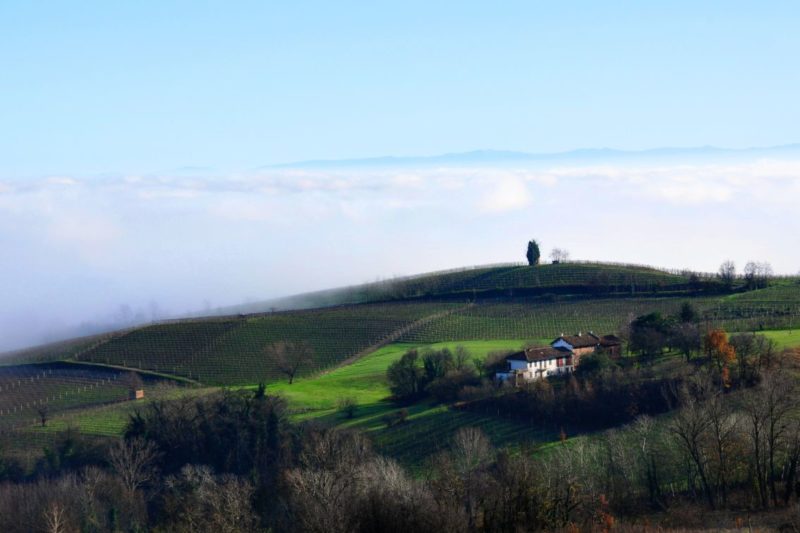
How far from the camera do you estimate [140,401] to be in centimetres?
8231

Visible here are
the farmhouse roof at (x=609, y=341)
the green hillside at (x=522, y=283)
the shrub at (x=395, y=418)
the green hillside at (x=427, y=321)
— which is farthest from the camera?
the green hillside at (x=522, y=283)

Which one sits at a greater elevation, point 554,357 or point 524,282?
point 524,282

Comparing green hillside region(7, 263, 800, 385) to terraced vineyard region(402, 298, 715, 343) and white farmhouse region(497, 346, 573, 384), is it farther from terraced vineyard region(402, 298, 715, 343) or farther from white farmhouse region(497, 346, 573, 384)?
white farmhouse region(497, 346, 573, 384)

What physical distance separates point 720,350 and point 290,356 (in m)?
40.3

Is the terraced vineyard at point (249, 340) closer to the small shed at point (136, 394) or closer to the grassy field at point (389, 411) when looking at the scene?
the grassy field at point (389, 411)

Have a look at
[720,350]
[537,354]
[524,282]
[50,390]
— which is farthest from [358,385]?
[524,282]

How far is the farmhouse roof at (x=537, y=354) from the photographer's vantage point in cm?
7331

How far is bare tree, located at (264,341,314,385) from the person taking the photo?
89.4 m

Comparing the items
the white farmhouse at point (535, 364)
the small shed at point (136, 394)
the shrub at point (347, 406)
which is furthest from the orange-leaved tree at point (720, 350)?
the small shed at point (136, 394)

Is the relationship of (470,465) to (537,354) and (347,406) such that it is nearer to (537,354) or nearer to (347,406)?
(347,406)

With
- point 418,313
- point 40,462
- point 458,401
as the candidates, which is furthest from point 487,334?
point 40,462

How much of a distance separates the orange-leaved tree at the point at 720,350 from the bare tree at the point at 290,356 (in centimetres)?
3523

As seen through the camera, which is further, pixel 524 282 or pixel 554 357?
pixel 524 282

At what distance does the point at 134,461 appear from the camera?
63.9 meters
